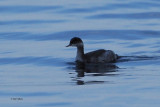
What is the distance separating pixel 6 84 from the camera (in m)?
16.5

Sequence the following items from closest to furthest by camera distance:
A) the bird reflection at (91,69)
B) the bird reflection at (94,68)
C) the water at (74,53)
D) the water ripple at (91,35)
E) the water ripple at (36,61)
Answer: the water at (74,53) → the bird reflection at (91,69) → the bird reflection at (94,68) → the water ripple at (36,61) → the water ripple at (91,35)

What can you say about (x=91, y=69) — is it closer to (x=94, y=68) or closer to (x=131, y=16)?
(x=94, y=68)

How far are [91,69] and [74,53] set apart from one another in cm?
251

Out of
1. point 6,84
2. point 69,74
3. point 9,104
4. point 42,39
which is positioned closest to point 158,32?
point 42,39

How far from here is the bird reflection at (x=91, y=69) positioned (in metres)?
17.9

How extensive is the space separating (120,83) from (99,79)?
84 centimetres

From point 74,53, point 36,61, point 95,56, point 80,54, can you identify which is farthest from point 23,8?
point 36,61

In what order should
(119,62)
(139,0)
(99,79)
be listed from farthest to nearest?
(139,0) < (119,62) < (99,79)

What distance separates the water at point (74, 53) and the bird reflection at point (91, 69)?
0.07 feet

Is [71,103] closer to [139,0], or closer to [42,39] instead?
[42,39]

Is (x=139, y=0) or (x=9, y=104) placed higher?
(x=139, y=0)

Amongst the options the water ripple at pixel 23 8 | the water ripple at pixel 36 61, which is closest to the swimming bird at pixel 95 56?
the water ripple at pixel 36 61

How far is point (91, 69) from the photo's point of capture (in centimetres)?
1939

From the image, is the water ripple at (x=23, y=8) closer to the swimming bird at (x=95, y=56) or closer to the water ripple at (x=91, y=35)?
the water ripple at (x=91, y=35)
